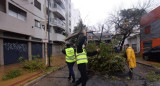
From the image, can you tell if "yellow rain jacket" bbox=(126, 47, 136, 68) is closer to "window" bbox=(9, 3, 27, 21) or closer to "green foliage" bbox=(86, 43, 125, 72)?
"green foliage" bbox=(86, 43, 125, 72)

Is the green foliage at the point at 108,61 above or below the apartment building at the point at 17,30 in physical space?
below

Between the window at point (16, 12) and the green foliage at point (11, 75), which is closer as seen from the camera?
the green foliage at point (11, 75)

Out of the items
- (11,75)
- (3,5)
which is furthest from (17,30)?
(11,75)

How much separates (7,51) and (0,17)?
9.55ft

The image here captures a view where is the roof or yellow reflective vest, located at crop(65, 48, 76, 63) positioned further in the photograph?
the roof

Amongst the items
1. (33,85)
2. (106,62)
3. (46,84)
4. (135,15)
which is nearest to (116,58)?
(106,62)

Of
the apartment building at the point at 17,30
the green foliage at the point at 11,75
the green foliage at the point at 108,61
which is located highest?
the apartment building at the point at 17,30

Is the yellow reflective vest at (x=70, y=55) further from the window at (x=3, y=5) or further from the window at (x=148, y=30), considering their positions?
the window at (x=148, y=30)

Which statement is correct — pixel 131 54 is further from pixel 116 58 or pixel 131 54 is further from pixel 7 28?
pixel 7 28

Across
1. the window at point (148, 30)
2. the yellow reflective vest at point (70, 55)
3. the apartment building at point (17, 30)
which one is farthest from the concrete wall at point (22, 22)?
the window at point (148, 30)

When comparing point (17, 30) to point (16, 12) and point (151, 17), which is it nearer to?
point (16, 12)

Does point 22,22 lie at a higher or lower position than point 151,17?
lower

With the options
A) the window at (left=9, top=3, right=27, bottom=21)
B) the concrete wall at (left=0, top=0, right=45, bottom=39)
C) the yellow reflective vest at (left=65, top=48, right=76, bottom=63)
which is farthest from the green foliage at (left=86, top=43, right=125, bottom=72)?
the window at (left=9, top=3, right=27, bottom=21)

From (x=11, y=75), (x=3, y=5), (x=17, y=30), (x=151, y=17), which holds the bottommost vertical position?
(x=11, y=75)
